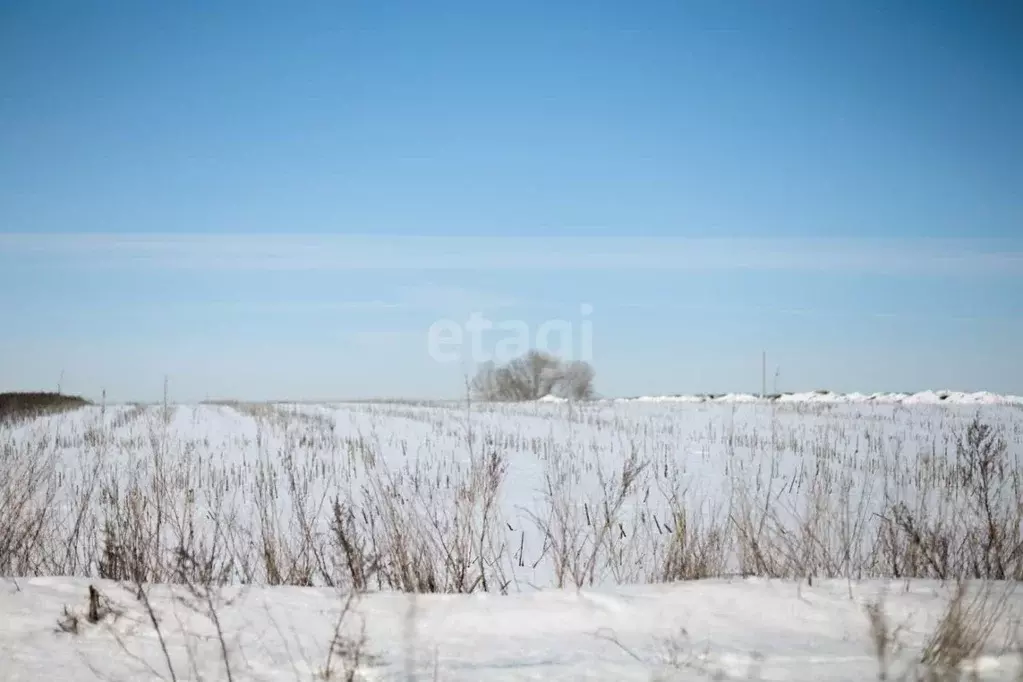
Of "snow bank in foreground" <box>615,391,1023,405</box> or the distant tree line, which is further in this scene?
the distant tree line

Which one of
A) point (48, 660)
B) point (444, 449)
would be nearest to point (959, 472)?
point (444, 449)

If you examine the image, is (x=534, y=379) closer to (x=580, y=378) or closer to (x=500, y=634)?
(x=580, y=378)

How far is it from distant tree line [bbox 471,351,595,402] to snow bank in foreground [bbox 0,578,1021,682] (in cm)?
5843

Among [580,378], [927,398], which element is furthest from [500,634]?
[580,378]

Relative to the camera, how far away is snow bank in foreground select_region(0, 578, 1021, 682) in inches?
93.2

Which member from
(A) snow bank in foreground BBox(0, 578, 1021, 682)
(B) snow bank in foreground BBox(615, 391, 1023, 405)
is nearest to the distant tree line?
(B) snow bank in foreground BBox(615, 391, 1023, 405)

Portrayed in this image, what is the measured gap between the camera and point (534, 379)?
62844 millimetres

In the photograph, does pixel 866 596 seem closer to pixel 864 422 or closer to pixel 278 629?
pixel 278 629

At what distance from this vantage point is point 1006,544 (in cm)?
448

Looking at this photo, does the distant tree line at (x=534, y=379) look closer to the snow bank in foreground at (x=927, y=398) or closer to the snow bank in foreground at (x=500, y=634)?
the snow bank in foreground at (x=927, y=398)

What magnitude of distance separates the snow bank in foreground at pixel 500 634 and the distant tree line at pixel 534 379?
58428mm

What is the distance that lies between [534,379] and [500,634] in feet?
197

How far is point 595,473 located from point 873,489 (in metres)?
2.96

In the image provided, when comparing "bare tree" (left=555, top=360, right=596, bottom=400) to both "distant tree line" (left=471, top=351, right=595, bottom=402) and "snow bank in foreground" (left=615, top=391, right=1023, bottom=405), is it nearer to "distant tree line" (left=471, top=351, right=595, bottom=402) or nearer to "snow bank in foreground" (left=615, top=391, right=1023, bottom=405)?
"distant tree line" (left=471, top=351, right=595, bottom=402)
